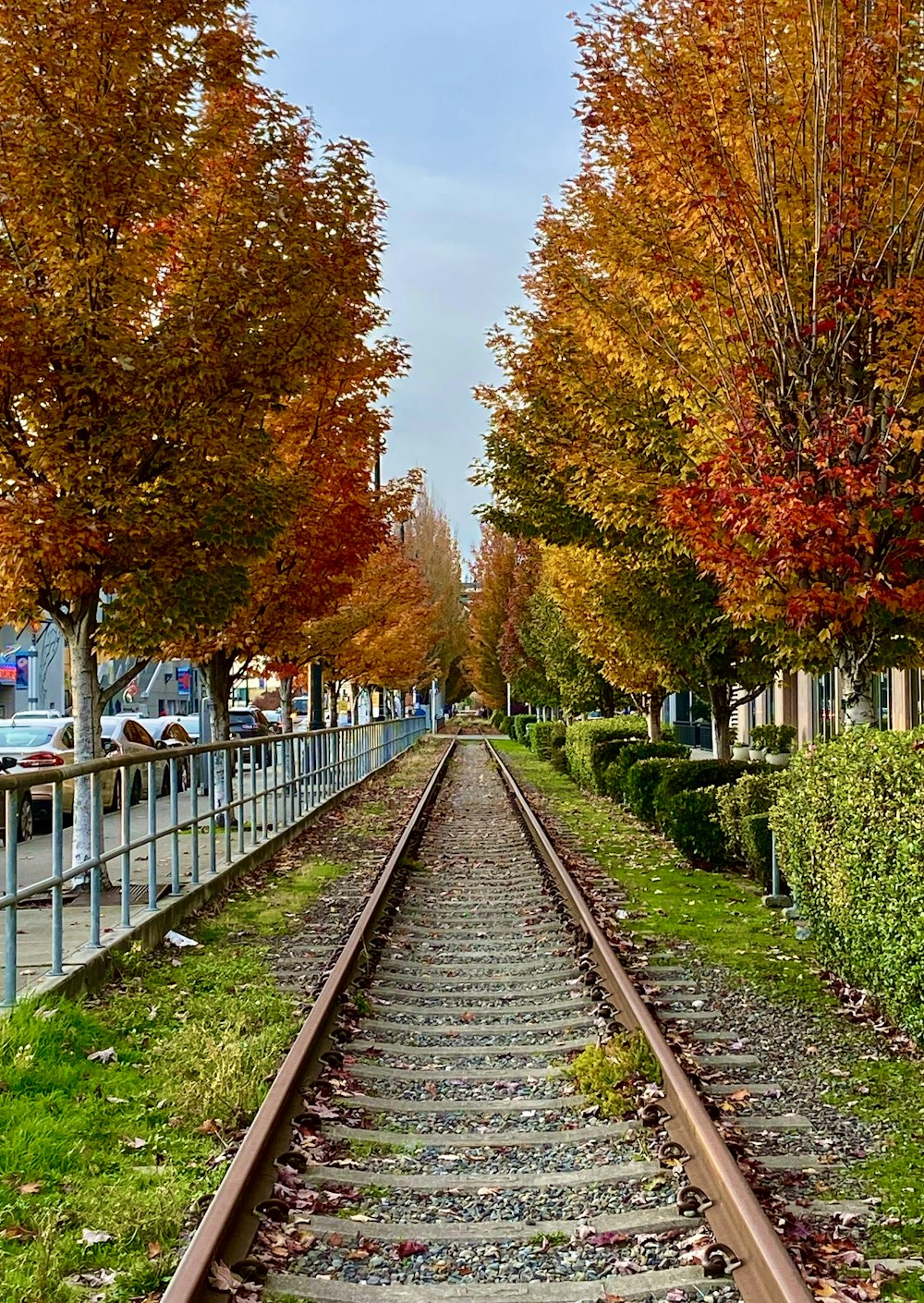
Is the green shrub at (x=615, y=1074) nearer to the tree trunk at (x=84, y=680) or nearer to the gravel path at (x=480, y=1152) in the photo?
the gravel path at (x=480, y=1152)

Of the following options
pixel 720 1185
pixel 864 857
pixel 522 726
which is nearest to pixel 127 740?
pixel 864 857

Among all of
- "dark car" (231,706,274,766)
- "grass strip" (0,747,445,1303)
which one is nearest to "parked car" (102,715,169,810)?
"grass strip" (0,747,445,1303)

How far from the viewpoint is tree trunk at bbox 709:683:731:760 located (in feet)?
53.9

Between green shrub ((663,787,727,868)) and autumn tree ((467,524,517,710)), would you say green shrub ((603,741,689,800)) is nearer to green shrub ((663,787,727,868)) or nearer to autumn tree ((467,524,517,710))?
green shrub ((663,787,727,868))

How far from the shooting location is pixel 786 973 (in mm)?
8516

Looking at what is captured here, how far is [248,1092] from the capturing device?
5633 millimetres

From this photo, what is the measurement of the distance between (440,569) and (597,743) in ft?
138

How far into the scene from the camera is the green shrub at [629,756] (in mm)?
19688

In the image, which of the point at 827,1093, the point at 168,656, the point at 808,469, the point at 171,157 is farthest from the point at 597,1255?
the point at 168,656

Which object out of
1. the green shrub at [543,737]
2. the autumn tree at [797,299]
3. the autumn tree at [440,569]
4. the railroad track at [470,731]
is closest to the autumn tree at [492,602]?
the autumn tree at [440,569]

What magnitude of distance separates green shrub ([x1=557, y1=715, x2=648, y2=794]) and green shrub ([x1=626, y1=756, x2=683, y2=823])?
4.98 m

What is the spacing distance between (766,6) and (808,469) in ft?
11.2

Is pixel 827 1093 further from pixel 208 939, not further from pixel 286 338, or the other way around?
pixel 286 338

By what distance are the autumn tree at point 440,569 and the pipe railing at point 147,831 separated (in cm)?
3949
